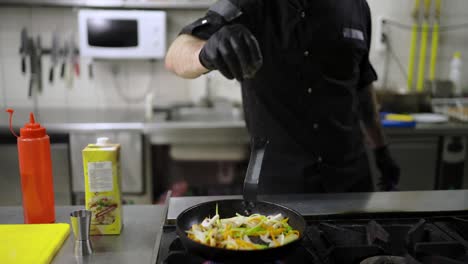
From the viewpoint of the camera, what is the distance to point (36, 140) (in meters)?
0.83

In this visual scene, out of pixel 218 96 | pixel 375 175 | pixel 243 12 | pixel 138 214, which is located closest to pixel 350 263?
pixel 138 214

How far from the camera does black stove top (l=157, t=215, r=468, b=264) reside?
2.38ft

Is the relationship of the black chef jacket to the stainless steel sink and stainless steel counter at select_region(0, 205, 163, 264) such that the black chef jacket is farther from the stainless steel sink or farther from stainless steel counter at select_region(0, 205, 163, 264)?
the stainless steel sink

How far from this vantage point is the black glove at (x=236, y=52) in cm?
78

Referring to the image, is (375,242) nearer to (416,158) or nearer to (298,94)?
(298,94)

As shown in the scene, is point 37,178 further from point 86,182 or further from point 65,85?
point 65,85

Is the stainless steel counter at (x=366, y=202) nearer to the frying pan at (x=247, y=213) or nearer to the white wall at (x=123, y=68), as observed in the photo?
the frying pan at (x=247, y=213)

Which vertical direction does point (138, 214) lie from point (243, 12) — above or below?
below

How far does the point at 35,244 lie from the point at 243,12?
85cm

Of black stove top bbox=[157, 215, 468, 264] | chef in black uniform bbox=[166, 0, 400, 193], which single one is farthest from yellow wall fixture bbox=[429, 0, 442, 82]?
black stove top bbox=[157, 215, 468, 264]

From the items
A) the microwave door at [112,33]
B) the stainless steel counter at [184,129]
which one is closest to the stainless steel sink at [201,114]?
the stainless steel counter at [184,129]

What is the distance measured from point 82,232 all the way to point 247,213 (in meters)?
0.31

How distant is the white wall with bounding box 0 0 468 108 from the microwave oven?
27 centimetres

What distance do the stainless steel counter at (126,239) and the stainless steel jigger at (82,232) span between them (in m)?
0.01
